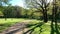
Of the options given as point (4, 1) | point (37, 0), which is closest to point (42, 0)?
point (37, 0)

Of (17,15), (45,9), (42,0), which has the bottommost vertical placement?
(17,15)

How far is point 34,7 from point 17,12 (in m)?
62.1

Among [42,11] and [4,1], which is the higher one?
[4,1]

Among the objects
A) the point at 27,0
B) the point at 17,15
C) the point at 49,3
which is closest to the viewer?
the point at 49,3

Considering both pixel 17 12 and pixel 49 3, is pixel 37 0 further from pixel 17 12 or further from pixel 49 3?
pixel 17 12

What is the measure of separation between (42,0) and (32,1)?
2.97 meters

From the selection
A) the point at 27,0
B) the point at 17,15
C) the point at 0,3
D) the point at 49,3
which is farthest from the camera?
the point at 17,15

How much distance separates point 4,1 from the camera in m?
36.7

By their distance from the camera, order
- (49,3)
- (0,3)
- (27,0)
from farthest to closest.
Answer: (27,0)
(49,3)
(0,3)

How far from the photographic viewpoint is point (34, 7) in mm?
42250

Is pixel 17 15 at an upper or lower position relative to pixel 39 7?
lower

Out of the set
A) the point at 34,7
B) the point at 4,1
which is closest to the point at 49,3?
the point at 34,7

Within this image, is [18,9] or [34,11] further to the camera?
[18,9]

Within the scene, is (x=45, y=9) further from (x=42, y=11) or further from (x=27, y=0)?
(x=27, y=0)
